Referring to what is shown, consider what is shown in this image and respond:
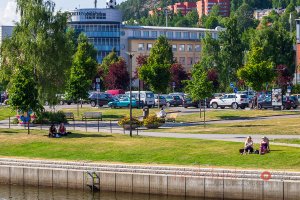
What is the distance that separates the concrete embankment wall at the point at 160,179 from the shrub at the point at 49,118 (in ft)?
69.1

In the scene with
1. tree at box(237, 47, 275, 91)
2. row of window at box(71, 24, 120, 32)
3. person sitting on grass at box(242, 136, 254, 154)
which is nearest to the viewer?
person sitting on grass at box(242, 136, 254, 154)

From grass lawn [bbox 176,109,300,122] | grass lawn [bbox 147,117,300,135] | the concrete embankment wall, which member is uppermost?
grass lawn [bbox 176,109,300,122]

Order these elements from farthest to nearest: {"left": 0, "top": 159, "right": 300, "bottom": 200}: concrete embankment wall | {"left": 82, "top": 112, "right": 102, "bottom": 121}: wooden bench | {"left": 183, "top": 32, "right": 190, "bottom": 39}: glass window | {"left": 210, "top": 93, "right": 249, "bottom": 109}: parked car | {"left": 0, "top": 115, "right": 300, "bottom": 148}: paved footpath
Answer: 1. {"left": 183, "top": 32, "right": 190, "bottom": 39}: glass window
2. {"left": 210, "top": 93, "right": 249, "bottom": 109}: parked car
3. {"left": 82, "top": 112, "right": 102, "bottom": 121}: wooden bench
4. {"left": 0, "top": 115, "right": 300, "bottom": 148}: paved footpath
5. {"left": 0, "top": 159, "right": 300, "bottom": 200}: concrete embankment wall

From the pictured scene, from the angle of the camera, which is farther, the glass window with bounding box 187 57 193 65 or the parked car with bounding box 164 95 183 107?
the glass window with bounding box 187 57 193 65

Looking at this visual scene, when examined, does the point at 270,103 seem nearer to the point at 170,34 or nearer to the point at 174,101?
the point at 174,101

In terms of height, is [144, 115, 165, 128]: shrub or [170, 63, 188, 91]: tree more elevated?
[170, 63, 188, 91]: tree

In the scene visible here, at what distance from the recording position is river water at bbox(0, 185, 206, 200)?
137 ft

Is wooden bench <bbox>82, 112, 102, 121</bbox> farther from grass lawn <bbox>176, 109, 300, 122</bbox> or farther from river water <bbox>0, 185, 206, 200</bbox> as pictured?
river water <bbox>0, 185, 206, 200</bbox>

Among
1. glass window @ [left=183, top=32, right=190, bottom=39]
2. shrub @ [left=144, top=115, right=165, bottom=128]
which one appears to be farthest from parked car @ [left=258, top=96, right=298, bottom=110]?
glass window @ [left=183, top=32, right=190, bottom=39]

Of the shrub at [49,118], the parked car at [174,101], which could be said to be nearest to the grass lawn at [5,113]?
the shrub at [49,118]

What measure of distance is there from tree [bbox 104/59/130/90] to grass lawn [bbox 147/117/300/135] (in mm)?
53770

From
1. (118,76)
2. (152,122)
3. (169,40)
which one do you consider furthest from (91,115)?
(169,40)

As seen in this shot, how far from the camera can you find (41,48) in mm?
73438

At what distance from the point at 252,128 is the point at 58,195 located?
22.9 m
